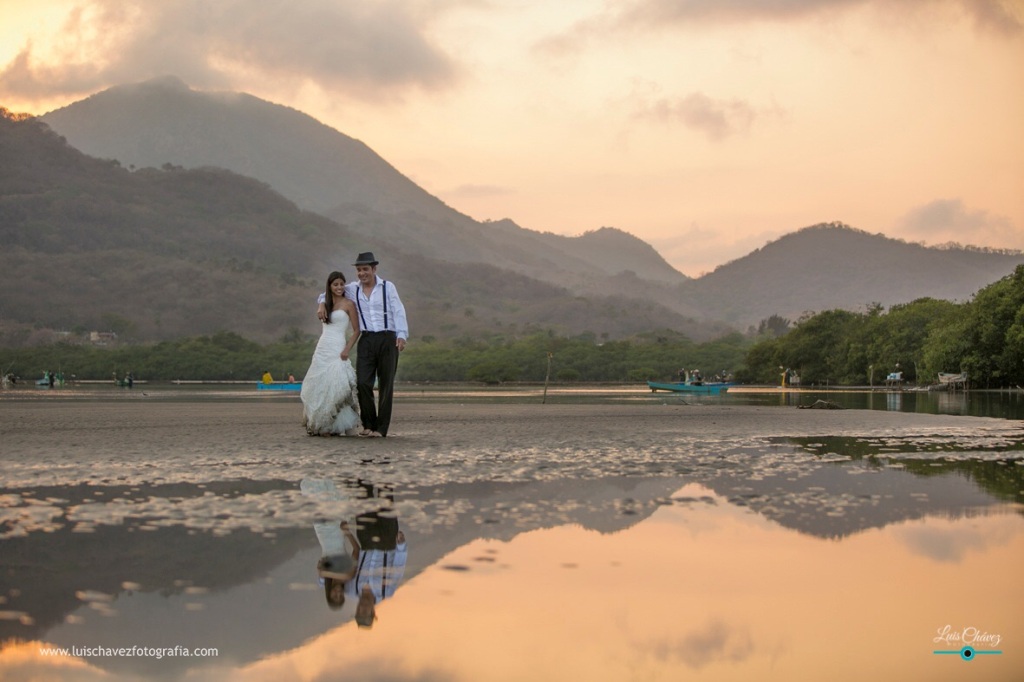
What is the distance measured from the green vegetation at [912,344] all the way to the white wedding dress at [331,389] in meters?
52.8

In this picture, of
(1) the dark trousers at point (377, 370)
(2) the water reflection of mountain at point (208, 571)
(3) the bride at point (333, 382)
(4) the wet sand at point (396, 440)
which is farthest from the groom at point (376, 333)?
(2) the water reflection of mountain at point (208, 571)

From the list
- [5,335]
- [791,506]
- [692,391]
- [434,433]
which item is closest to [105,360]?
[5,335]

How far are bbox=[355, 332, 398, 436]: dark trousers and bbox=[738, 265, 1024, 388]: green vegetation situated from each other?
5260 centimetres

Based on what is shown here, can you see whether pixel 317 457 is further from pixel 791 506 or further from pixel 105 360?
pixel 105 360

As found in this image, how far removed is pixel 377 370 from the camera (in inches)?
591

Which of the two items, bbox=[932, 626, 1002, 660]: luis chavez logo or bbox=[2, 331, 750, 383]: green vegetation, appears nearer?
bbox=[932, 626, 1002, 660]: luis chavez logo

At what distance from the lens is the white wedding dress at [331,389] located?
48.6 ft

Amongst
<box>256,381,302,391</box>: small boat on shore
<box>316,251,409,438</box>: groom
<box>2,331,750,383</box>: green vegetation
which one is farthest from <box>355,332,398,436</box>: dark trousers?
<box>2,331,750,383</box>: green vegetation

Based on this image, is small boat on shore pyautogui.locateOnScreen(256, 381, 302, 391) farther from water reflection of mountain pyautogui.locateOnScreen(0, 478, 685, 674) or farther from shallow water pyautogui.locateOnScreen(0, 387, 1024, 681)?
water reflection of mountain pyautogui.locateOnScreen(0, 478, 685, 674)

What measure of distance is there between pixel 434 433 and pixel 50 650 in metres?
12.9

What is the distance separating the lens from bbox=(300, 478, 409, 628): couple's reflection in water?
4.88 meters

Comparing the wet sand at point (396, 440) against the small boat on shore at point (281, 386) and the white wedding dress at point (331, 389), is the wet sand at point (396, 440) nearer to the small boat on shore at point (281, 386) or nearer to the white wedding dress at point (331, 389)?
the white wedding dress at point (331, 389)

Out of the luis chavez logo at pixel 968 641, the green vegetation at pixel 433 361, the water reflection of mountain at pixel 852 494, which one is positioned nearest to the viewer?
the luis chavez logo at pixel 968 641

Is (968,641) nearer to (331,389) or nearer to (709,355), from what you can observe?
(331,389)
